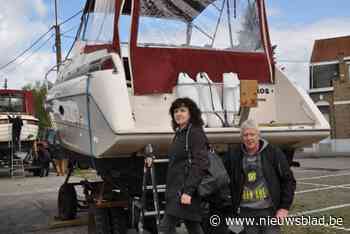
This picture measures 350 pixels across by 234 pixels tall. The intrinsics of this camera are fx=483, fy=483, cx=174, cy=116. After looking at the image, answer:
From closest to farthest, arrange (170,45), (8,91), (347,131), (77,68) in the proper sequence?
(170,45) < (77,68) < (8,91) < (347,131)

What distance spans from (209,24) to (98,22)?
150cm

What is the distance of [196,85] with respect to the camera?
227 inches

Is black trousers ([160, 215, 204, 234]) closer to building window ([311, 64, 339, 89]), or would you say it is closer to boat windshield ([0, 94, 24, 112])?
boat windshield ([0, 94, 24, 112])

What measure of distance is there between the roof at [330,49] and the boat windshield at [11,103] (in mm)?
21815

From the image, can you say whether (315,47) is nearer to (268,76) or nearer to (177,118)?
(268,76)

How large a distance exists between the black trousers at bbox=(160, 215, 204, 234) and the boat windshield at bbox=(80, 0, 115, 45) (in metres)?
2.36

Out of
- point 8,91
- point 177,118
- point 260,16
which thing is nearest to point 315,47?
point 8,91

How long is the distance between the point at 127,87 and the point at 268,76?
77.4 inches

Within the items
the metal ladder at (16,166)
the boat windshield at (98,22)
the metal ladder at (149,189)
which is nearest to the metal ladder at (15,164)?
the metal ladder at (16,166)

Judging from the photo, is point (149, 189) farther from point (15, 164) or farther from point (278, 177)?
point (15, 164)

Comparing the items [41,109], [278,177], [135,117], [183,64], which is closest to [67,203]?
[135,117]

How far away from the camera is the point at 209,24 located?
662 centimetres

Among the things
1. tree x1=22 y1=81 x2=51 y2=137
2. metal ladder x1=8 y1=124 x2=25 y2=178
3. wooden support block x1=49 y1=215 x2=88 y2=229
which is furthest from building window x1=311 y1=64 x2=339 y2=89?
wooden support block x1=49 y1=215 x2=88 y2=229

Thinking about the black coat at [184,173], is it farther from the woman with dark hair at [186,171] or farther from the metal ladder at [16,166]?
the metal ladder at [16,166]
